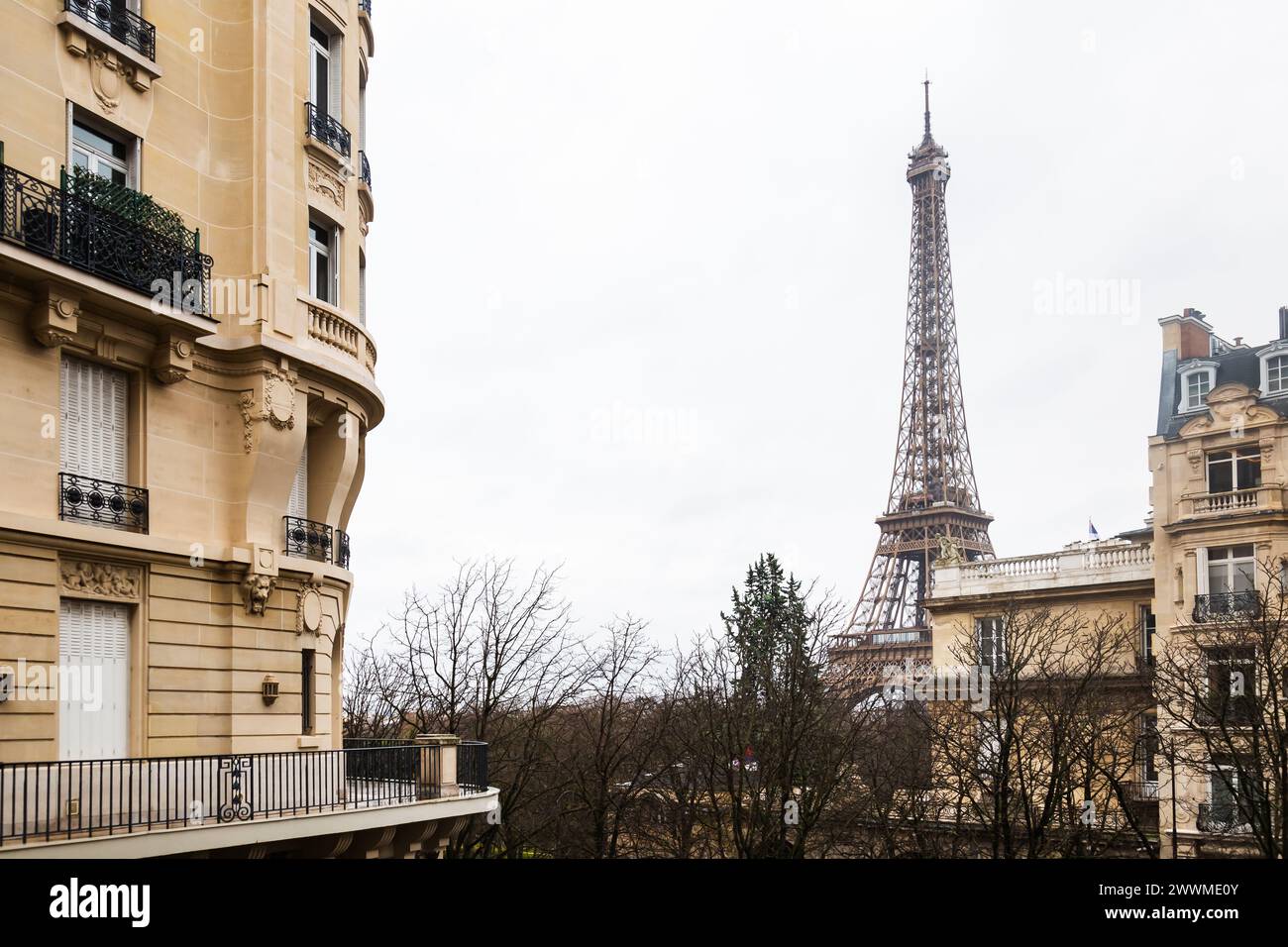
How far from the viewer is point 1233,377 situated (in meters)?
42.5

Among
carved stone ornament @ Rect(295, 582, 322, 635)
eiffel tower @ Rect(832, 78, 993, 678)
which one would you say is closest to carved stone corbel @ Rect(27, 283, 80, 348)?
carved stone ornament @ Rect(295, 582, 322, 635)

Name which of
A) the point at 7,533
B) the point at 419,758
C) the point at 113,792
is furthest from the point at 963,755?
the point at 7,533

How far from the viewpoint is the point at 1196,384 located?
43.2 m

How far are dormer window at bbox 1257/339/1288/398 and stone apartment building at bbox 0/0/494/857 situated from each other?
3136 cm

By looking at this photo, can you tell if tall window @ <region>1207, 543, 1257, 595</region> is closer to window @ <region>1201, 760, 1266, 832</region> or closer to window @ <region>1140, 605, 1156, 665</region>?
window @ <region>1140, 605, 1156, 665</region>

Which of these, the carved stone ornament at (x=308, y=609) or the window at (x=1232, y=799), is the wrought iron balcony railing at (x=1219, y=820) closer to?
the window at (x=1232, y=799)

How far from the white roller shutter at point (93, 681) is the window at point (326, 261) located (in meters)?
7.27

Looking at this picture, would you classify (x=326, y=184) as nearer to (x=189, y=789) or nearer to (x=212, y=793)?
(x=189, y=789)

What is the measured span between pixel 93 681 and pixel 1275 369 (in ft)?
125

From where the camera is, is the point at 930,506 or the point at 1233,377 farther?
the point at 930,506

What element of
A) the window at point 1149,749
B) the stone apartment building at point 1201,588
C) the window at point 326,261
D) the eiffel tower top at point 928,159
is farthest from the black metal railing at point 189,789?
the eiffel tower top at point 928,159

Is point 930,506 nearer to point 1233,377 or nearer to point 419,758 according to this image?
point 1233,377

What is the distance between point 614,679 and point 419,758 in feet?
64.9

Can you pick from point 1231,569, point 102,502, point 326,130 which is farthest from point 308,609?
point 1231,569
